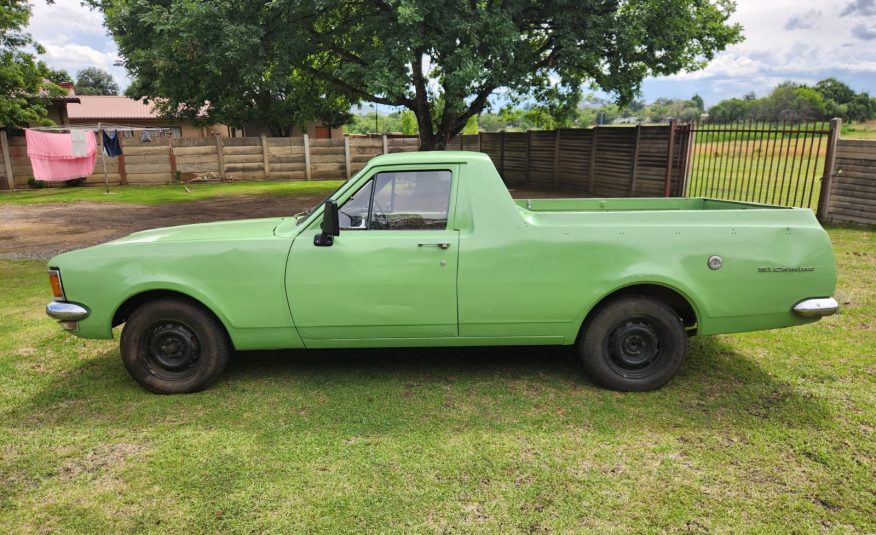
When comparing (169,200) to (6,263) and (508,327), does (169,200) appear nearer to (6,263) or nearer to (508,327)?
(6,263)

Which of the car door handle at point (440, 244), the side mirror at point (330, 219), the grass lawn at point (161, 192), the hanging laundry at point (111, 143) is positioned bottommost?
the grass lawn at point (161, 192)

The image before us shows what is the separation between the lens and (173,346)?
4281 millimetres

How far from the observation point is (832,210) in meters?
10.9

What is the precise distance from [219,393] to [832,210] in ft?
37.6

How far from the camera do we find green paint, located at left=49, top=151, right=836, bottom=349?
4043mm

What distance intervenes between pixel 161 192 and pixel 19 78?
8387 mm

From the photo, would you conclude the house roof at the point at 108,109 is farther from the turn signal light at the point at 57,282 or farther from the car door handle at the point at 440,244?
the car door handle at the point at 440,244

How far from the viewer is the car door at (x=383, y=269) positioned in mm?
4098

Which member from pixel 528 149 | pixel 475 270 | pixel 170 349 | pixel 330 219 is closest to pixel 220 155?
pixel 528 149

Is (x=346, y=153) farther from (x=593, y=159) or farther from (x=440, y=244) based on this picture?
(x=440, y=244)

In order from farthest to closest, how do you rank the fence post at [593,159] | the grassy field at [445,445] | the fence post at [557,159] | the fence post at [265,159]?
A: the fence post at [265,159]
the fence post at [557,159]
the fence post at [593,159]
the grassy field at [445,445]

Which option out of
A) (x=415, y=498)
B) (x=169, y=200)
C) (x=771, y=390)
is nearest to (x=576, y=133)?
(x=169, y=200)

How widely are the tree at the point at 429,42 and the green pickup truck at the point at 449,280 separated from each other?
8173 millimetres

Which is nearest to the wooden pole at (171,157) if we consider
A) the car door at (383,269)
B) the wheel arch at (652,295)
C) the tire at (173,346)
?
the tire at (173,346)
